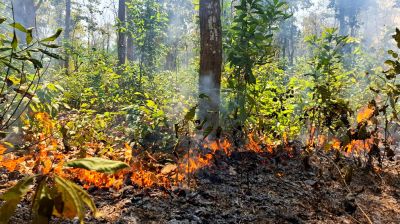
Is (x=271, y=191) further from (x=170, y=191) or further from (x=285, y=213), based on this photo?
(x=170, y=191)

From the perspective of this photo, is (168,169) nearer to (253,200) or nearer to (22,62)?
(253,200)

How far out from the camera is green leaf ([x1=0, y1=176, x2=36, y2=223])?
2.57 ft

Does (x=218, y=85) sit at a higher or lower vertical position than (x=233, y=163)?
higher

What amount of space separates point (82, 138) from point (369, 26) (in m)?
85.3

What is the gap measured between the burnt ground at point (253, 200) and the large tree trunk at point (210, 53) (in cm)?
102

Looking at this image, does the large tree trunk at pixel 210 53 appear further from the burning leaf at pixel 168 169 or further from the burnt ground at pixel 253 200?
the burning leaf at pixel 168 169

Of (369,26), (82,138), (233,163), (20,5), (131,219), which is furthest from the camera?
(369,26)

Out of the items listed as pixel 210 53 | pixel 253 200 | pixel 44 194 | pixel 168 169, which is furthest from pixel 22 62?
pixel 210 53

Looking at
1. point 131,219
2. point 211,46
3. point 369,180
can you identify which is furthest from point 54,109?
point 369,180

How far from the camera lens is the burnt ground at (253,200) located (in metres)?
2.71

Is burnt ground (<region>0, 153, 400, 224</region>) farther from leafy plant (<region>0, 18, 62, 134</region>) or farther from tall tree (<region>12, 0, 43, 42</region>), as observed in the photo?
tall tree (<region>12, 0, 43, 42</region>)

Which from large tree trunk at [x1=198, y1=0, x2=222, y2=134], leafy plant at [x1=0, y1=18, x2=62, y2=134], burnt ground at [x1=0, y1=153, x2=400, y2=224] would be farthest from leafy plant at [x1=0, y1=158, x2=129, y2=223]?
large tree trunk at [x1=198, y1=0, x2=222, y2=134]

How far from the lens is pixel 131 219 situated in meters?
2.60

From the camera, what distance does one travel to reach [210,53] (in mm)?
4734
